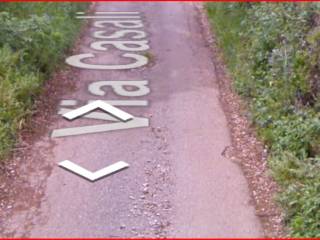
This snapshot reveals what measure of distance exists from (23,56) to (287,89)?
10.8 feet

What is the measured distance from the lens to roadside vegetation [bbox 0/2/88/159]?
19.1ft

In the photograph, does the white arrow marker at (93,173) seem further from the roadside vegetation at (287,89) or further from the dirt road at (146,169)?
the roadside vegetation at (287,89)

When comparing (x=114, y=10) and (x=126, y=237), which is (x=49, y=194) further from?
(x=114, y=10)

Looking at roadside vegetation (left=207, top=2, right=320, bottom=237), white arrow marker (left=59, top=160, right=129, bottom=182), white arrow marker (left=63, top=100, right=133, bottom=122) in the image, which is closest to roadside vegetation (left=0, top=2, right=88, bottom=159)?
white arrow marker (left=63, top=100, right=133, bottom=122)

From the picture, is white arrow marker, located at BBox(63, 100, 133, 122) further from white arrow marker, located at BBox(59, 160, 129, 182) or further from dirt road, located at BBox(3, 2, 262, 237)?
white arrow marker, located at BBox(59, 160, 129, 182)

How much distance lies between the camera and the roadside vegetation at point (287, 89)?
4.37m

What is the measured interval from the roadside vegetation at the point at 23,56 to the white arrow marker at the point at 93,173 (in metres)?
0.64

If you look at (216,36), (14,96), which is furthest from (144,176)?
(216,36)

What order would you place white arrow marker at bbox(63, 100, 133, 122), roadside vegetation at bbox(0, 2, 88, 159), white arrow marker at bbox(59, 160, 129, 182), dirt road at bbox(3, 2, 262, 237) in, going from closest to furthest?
dirt road at bbox(3, 2, 262, 237) < white arrow marker at bbox(59, 160, 129, 182) < roadside vegetation at bbox(0, 2, 88, 159) < white arrow marker at bbox(63, 100, 133, 122)

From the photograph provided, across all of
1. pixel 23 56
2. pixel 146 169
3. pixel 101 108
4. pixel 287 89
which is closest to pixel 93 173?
pixel 146 169

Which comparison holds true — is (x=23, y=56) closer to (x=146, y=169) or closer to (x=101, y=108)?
(x=101, y=108)

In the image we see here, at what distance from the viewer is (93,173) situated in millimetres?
5102

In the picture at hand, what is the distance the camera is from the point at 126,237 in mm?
4199

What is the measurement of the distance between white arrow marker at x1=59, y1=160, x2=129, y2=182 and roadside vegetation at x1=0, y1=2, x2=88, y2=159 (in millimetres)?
642
